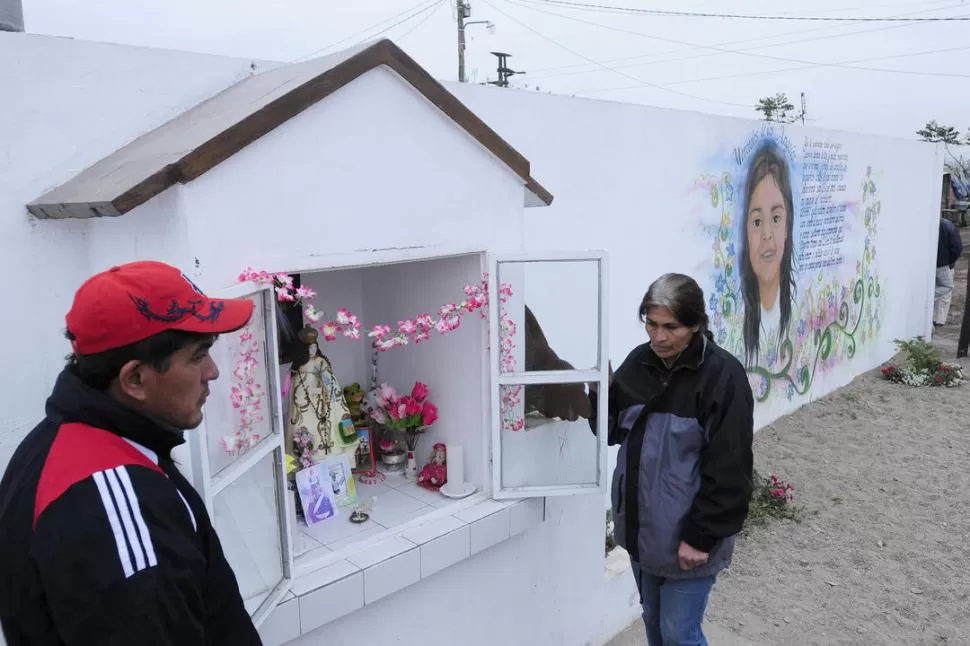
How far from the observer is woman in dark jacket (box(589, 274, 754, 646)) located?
98.3 inches

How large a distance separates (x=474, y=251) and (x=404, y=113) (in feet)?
2.10

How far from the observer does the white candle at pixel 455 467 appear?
3.32m

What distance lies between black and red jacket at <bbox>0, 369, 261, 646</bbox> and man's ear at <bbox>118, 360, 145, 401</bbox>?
0.04m

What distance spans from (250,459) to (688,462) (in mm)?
1480

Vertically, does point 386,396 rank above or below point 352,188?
below

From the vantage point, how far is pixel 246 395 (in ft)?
7.72

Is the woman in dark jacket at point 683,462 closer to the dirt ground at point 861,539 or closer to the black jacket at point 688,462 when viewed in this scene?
the black jacket at point 688,462

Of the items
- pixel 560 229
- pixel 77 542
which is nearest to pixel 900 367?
pixel 560 229

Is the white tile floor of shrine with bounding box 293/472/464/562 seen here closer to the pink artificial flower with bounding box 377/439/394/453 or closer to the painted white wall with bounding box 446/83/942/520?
the pink artificial flower with bounding box 377/439/394/453

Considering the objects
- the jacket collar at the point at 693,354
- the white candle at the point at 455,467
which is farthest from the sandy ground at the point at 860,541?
the jacket collar at the point at 693,354

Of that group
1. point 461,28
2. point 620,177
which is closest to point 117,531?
point 620,177

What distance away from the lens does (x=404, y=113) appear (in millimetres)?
2725

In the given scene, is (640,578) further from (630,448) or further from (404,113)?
(404,113)

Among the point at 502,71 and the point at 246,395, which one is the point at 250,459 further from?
the point at 502,71
